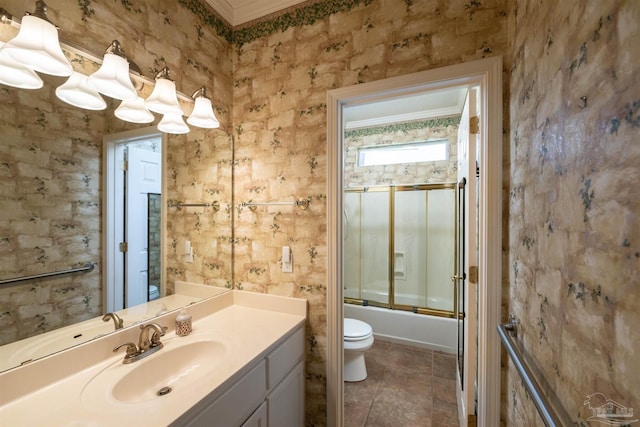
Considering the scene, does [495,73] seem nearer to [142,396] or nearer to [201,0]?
[201,0]

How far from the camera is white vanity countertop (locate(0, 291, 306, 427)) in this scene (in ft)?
2.47

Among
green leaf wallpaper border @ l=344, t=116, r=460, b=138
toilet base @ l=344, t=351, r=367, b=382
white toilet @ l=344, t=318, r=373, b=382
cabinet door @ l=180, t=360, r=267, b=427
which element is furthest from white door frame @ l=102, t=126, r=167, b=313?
green leaf wallpaper border @ l=344, t=116, r=460, b=138

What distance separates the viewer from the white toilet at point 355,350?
2.16 m

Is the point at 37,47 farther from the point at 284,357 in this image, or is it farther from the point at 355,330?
the point at 355,330

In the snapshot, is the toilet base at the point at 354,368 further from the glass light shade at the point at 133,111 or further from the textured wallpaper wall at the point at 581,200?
the glass light shade at the point at 133,111

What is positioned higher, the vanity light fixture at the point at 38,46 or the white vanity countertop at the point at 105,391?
the vanity light fixture at the point at 38,46

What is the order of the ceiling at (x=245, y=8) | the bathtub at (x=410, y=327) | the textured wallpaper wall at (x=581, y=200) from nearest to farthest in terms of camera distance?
the textured wallpaper wall at (x=581, y=200) < the ceiling at (x=245, y=8) < the bathtub at (x=410, y=327)

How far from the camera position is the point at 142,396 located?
1014mm

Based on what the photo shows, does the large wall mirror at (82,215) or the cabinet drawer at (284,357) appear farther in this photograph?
the cabinet drawer at (284,357)

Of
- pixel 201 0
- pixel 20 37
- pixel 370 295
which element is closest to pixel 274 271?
pixel 20 37

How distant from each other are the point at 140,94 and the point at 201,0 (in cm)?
78

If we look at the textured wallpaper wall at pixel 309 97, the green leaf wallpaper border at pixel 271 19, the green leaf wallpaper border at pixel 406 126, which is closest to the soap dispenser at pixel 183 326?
the textured wallpaper wall at pixel 309 97

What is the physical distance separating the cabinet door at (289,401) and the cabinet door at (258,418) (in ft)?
0.12

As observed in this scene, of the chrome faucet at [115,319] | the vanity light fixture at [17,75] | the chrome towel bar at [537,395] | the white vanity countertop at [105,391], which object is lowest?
the white vanity countertop at [105,391]
